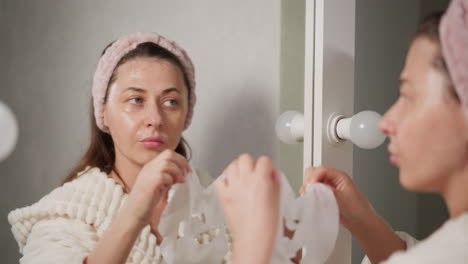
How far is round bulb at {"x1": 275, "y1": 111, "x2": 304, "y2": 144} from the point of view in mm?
823

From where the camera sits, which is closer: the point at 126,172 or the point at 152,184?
the point at 152,184

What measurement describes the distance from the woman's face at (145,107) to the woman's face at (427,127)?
0.42 m

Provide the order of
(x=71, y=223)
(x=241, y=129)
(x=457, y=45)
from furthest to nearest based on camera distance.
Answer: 1. (x=241, y=129)
2. (x=71, y=223)
3. (x=457, y=45)

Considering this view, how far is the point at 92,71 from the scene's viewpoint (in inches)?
34.6

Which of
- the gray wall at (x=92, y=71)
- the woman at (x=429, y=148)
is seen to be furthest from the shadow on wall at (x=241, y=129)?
the woman at (x=429, y=148)

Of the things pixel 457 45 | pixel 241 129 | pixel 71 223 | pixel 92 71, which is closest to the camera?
pixel 457 45

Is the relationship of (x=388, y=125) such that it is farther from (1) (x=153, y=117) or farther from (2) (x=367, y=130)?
→ (1) (x=153, y=117)

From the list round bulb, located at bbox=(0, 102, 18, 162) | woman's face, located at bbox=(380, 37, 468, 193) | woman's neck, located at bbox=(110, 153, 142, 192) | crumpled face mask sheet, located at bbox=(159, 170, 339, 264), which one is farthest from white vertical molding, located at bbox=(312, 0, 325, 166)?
round bulb, located at bbox=(0, 102, 18, 162)

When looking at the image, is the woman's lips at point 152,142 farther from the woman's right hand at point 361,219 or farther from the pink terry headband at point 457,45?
the pink terry headband at point 457,45

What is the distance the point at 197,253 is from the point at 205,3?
52 centimetres

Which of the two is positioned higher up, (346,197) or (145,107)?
(145,107)

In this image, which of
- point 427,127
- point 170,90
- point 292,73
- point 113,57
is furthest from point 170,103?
point 427,127

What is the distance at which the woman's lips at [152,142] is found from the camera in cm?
81

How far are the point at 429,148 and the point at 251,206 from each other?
205mm
